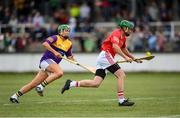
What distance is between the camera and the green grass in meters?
16.2

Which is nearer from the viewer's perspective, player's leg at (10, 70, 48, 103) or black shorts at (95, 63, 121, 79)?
black shorts at (95, 63, 121, 79)

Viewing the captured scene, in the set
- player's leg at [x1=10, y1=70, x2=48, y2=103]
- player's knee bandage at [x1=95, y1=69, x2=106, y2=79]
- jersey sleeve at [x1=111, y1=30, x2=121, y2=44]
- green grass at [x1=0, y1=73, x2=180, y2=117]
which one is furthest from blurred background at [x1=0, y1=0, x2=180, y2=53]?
jersey sleeve at [x1=111, y1=30, x2=121, y2=44]

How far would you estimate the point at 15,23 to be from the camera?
3519 centimetres

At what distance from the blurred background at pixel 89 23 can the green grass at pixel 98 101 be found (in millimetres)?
5425

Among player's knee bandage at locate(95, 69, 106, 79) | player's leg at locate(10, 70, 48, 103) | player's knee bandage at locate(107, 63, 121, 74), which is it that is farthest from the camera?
player's leg at locate(10, 70, 48, 103)

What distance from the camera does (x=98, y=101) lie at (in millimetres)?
19312

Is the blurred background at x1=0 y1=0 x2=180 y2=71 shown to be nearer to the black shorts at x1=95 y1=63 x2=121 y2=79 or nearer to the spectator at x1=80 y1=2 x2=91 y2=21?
the spectator at x1=80 y1=2 x2=91 y2=21

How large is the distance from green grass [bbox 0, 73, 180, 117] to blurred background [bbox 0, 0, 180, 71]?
17.8 feet

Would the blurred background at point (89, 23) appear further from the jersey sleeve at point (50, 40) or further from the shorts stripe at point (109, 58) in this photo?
the shorts stripe at point (109, 58)

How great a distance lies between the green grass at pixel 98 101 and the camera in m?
16.2

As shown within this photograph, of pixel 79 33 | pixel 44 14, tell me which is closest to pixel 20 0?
pixel 44 14

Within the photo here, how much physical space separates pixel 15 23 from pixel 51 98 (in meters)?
15.3

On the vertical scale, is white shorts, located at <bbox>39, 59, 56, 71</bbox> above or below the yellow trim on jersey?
below

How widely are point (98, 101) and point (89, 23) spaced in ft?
52.5
